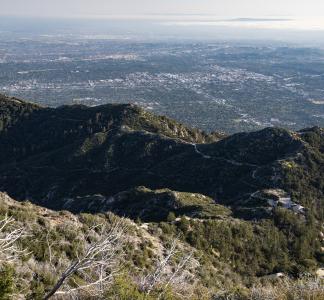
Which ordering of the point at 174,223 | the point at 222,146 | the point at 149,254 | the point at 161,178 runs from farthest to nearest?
the point at 222,146 → the point at 161,178 → the point at 174,223 → the point at 149,254

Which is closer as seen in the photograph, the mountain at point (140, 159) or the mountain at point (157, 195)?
the mountain at point (157, 195)

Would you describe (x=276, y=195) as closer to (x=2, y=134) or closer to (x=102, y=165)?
(x=102, y=165)

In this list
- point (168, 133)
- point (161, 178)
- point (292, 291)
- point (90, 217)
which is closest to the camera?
point (292, 291)

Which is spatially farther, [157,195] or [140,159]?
[140,159]

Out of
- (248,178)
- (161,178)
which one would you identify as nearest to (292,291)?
(248,178)

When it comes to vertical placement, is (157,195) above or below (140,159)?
above

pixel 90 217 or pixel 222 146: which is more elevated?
pixel 90 217

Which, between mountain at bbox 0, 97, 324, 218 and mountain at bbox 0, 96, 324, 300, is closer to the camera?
mountain at bbox 0, 96, 324, 300

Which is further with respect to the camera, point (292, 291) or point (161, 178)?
point (161, 178)
